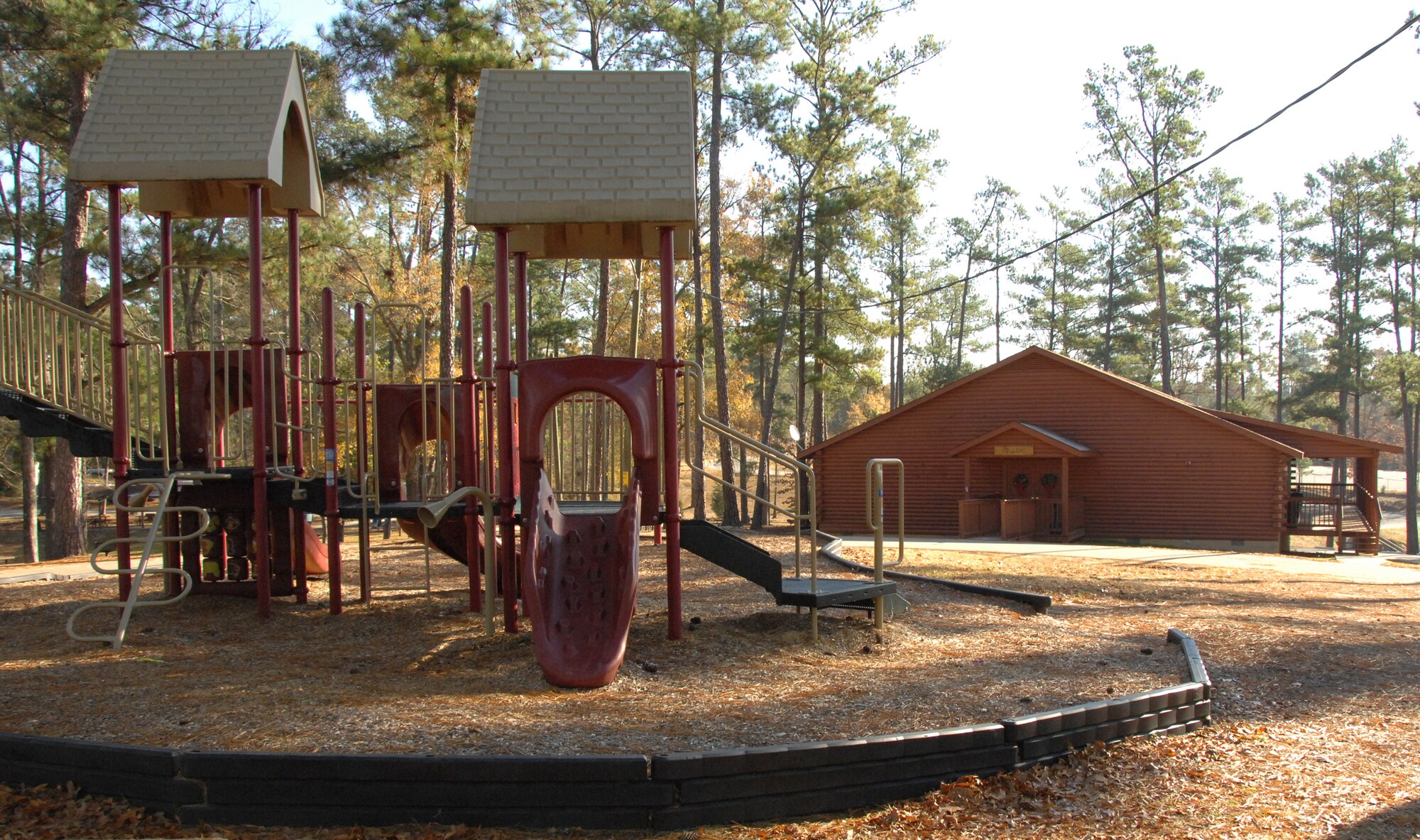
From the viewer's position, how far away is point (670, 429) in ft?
26.3

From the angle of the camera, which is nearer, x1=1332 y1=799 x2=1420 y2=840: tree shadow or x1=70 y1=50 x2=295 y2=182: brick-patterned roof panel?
x1=1332 y1=799 x2=1420 y2=840: tree shadow

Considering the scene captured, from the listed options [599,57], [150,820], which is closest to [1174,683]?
[150,820]

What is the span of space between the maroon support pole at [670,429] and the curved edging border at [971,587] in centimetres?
410

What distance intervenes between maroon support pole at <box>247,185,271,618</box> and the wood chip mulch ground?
382 millimetres

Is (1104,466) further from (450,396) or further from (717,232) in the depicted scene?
(450,396)

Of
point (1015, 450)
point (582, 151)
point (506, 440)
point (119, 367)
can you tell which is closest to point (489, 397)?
point (506, 440)

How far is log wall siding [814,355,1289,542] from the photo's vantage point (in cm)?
2622

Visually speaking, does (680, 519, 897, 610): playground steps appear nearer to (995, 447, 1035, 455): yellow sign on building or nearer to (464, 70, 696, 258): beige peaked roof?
(464, 70, 696, 258): beige peaked roof

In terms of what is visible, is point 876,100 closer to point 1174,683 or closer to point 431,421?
point 431,421

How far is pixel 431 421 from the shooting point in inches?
455

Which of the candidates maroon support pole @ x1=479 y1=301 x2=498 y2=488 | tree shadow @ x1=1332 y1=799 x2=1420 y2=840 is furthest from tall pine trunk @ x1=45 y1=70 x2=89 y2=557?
tree shadow @ x1=1332 y1=799 x2=1420 y2=840

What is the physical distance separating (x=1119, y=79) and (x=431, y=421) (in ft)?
121

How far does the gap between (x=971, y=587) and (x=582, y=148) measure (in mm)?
6080

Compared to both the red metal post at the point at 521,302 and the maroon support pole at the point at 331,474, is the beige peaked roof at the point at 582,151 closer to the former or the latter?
the red metal post at the point at 521,302
